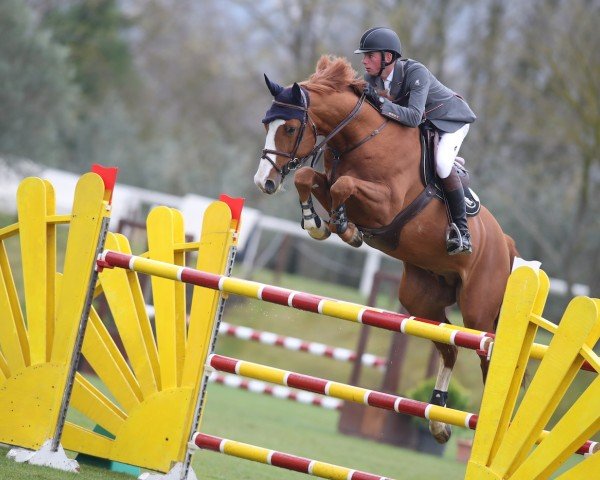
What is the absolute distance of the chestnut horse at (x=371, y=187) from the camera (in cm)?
541

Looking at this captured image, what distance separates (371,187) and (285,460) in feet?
5.72

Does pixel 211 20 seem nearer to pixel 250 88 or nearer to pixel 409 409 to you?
pixel 250 88

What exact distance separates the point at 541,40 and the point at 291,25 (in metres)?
9.30

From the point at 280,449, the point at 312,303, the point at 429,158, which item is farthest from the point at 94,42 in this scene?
the point at 312,303

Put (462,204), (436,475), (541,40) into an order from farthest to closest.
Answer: (541,40), (436,475), (462,204)

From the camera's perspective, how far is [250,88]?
31.1 metres

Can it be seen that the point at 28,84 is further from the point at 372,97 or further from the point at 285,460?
the point at 285,460

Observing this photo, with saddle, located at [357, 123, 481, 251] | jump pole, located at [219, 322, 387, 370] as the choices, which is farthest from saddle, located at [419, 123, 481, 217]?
jump pole, located at [219, 322, 387, 370]

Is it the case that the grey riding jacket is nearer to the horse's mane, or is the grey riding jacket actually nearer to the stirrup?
the horse's mane

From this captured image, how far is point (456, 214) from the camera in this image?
591 centimetres

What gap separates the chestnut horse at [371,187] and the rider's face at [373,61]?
0.10 metres

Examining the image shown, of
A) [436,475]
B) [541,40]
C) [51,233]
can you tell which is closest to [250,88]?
[541,40]

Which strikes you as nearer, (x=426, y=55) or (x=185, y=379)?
(x=185, y=379)

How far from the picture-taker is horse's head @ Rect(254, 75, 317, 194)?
529cm
